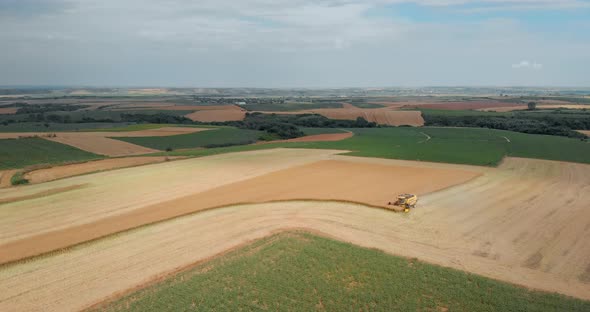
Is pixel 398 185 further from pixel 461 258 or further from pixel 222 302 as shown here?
pixel 222 302

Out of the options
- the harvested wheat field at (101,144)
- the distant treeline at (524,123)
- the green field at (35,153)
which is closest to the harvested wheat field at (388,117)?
the distant treeline at (524,123)

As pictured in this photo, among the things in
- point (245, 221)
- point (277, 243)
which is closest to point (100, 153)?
point (245, 221)

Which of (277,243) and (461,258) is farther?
(277,243)

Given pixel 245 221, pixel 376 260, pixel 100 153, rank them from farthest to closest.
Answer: pixel 100 153 → pixel 245 221 → pixel 376 260

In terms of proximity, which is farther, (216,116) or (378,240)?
(216,116)

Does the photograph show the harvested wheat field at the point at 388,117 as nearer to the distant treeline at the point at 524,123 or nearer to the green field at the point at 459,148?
the distant treeline at the point at 524,123

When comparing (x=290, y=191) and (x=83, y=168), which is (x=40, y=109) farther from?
(x=290, y=191)

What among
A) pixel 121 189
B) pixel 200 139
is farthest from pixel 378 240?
pixel 200 139
